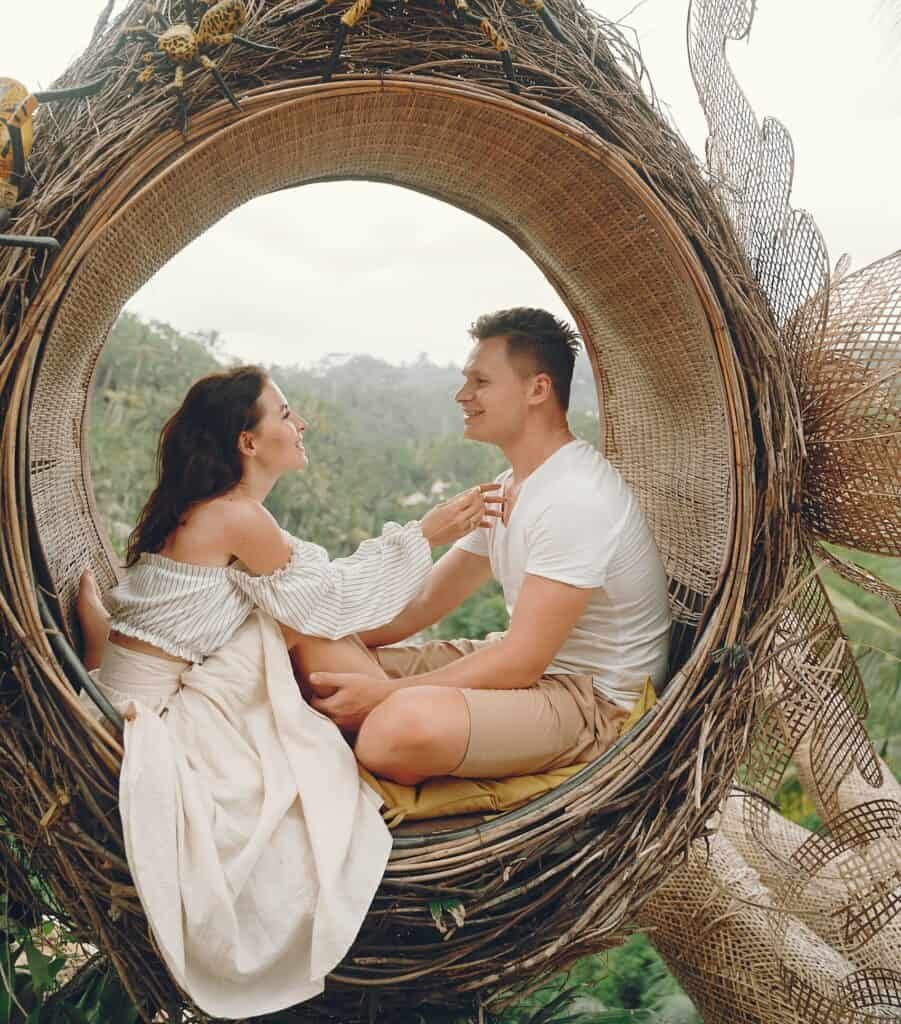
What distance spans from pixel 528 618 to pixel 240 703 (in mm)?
502

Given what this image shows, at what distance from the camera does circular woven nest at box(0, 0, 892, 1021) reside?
1337mm

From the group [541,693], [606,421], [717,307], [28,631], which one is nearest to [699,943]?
[541,693]

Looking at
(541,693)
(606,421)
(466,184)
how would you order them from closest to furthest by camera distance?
(541,693) → (466,184) → (606,421)

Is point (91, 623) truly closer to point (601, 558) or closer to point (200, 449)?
point (200, 449)

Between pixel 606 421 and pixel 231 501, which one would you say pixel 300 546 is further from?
pixel 606 421

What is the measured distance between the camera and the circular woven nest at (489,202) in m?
1.34

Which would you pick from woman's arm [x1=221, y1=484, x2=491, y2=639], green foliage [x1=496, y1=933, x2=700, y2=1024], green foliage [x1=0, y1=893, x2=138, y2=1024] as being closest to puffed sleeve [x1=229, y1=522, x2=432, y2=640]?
woman's arm [x1=221, y1=484, x2=491, y2=639]

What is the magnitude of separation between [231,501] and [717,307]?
2.89 feet

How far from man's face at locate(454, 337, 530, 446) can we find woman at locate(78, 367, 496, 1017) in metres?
0.17

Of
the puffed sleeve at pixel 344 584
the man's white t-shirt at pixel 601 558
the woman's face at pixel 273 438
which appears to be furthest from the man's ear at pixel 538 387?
the woman's face at pixel 273 438

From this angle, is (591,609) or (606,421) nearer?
(591,609)

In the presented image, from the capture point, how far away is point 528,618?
1718 mm

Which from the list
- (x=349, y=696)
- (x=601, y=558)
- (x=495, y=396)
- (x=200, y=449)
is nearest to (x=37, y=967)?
(x=349, y=696)

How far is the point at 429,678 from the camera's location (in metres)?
1.76
